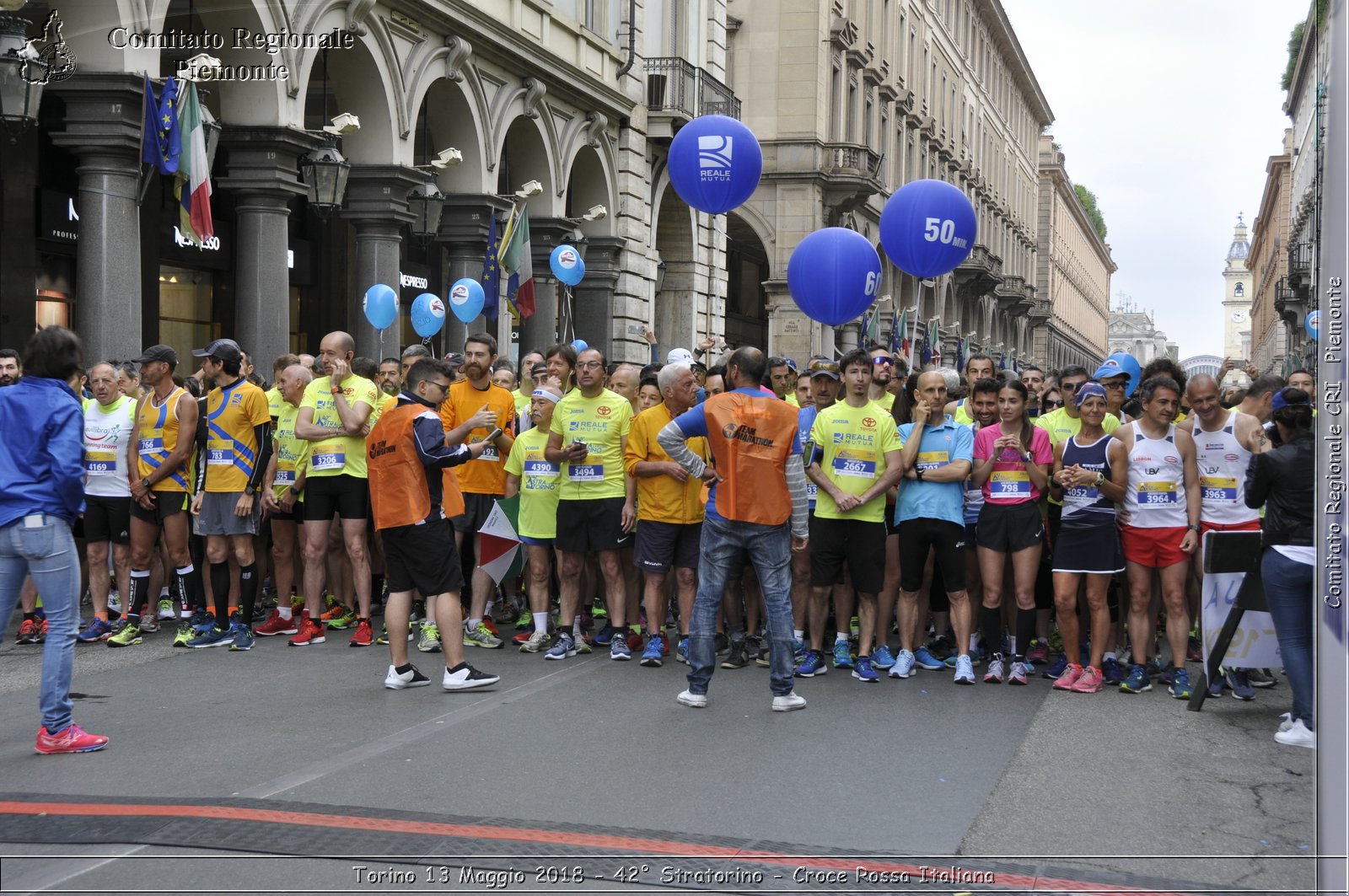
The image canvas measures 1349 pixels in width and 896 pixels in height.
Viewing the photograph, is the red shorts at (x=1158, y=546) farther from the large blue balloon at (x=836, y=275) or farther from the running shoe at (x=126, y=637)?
the running shoe at (x=126, y=637)

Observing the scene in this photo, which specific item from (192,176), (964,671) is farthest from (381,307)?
(964,671)

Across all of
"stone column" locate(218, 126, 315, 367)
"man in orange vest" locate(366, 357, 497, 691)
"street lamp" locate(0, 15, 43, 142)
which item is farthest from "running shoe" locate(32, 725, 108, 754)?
"stone column" locate(218, 126, 315, 367)

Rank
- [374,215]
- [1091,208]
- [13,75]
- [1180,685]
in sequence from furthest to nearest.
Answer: [1091,208] < [374,215] < [13,75] < [1180,685]

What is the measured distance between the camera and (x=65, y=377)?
6.98m

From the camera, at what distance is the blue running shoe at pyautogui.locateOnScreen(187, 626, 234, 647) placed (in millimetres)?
9828

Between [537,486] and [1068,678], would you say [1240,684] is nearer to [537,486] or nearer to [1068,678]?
[1068,678]

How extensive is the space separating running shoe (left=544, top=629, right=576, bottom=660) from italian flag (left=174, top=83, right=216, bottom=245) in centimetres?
652

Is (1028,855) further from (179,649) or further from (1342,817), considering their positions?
(179,649)

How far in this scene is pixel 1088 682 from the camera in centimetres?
864

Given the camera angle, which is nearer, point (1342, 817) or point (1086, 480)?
point (1342, 817)

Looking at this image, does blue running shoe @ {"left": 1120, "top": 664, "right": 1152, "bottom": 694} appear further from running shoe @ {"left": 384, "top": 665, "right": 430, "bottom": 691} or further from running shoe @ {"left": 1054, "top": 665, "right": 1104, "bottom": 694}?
running shoe @ {"left": 384, "top": 665, "right": 430, "bottom": 691}

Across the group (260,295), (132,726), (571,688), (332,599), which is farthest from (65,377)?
(260,295)

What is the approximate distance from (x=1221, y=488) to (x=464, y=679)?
189 inches

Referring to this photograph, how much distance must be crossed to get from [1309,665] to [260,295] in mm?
12259
